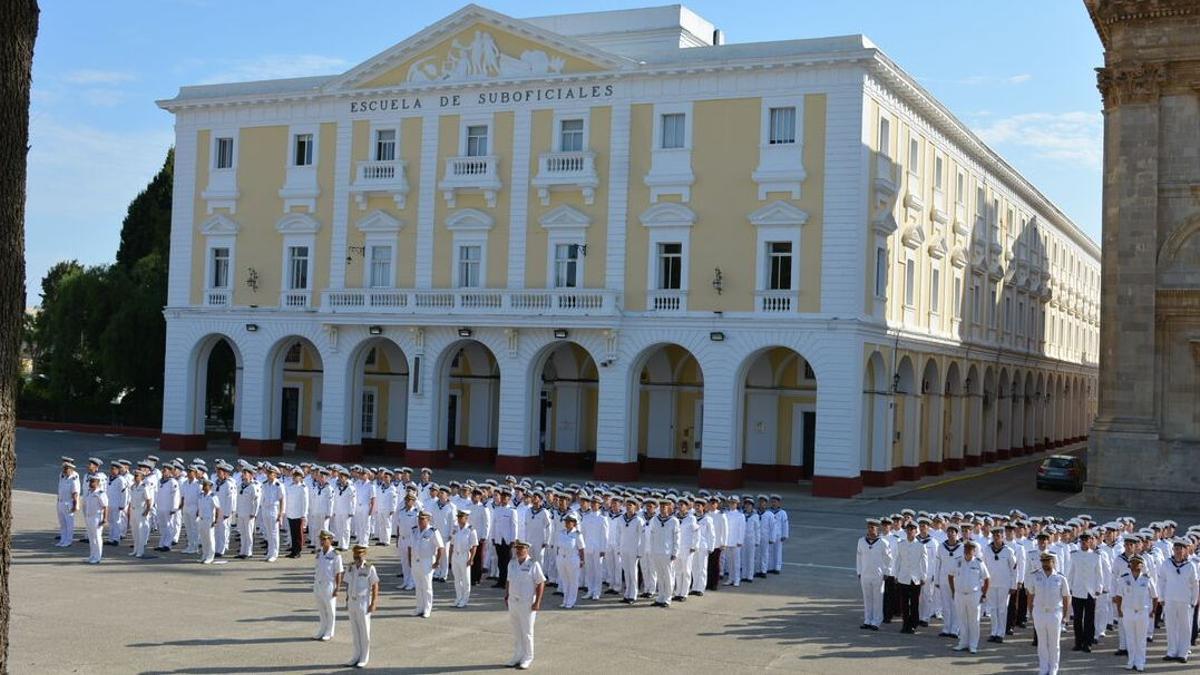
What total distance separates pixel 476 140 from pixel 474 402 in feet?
32.3

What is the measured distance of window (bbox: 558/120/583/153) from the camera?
42375 millimetres

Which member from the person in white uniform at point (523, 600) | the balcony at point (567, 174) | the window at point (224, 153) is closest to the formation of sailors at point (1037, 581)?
the person in white uniform at point (523, 600)

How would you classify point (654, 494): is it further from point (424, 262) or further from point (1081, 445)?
point (1081, 445)

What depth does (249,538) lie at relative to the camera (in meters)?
24.8

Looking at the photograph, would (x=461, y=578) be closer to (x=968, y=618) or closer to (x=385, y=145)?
(x=968, y=618)

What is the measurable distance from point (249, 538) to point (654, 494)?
26.2 feet

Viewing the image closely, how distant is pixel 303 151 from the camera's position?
154 ft

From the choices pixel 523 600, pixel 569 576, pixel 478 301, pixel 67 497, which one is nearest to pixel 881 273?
pixel 478 301

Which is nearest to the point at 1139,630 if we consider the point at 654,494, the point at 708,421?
the point at 654,494

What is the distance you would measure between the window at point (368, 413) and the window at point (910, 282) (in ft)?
67.2

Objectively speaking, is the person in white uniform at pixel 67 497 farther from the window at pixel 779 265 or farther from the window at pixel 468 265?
the window at pixel 779 265

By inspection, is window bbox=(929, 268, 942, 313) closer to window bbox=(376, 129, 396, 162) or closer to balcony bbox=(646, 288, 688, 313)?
balcony bbox=(646, 288, 688, 313)

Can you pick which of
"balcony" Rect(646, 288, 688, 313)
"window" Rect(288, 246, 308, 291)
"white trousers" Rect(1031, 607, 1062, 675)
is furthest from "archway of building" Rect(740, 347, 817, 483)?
"white trousers" Rect(1031, 607, 1062, 675)

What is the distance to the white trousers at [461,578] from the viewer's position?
20219mm
